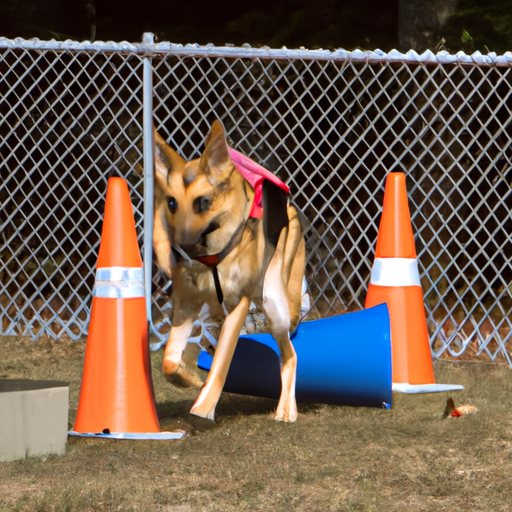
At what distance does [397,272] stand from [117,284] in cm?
168

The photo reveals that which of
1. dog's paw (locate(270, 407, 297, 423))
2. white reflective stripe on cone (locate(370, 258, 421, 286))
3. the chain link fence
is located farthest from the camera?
the chain link fence

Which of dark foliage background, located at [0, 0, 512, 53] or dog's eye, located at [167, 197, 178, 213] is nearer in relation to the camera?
dog's eye, located at [167, 197, 178, 213]

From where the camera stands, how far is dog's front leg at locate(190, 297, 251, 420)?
10.5 feet

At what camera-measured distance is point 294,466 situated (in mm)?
2889

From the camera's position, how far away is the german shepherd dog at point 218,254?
3078 millimetres

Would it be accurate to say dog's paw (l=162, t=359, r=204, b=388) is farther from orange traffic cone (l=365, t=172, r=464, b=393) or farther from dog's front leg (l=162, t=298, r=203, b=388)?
orange traffic cone (l=365, t=172, r=464, b=393)

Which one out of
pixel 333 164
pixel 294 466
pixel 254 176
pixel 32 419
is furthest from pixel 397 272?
pixel 333 164

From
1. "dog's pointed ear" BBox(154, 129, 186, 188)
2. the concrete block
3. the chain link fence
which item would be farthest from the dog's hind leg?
the chain link fence

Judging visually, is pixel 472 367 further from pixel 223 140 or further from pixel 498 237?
pixel 223 140

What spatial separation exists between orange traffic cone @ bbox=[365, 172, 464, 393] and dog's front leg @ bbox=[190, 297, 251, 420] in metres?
1.24

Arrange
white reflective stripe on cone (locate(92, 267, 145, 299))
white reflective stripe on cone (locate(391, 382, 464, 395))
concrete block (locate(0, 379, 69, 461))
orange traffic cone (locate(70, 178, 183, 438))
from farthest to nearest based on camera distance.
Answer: white reflective stripe on cone (locate(391, 382, 464, 395)) < white reflective stripe on cone (locate(92, 267, 145, 299)) < orange traffic cone (locate(70, 178, 183, 438)) < concrete block (locate(0, 379, 69, 461))

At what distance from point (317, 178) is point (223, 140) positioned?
3.96m

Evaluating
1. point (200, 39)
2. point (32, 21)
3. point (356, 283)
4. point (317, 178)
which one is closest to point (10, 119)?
point (32, 21)

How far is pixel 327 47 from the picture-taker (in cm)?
698
